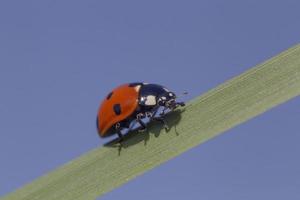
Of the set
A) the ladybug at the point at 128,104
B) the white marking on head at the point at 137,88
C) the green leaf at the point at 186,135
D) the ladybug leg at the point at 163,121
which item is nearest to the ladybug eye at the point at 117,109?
the ladybug at the point at 128,104

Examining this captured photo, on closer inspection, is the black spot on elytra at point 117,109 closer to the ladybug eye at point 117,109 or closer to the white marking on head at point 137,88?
the ladybug eye at point 117,109

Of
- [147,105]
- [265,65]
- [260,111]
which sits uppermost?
[147,105]

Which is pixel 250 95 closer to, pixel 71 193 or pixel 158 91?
pixel 71 193

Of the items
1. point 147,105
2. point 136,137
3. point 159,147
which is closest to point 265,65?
Answer: point 159,147

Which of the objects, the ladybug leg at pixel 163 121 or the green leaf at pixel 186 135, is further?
the ladybug leg at pixel 163 121

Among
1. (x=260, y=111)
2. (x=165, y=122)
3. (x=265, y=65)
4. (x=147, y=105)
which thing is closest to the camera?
(x=260, y=111)

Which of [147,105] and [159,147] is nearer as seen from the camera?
[159,147]

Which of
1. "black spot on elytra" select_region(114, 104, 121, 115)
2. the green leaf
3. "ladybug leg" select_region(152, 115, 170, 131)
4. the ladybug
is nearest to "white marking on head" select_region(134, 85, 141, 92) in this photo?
the ladybug
